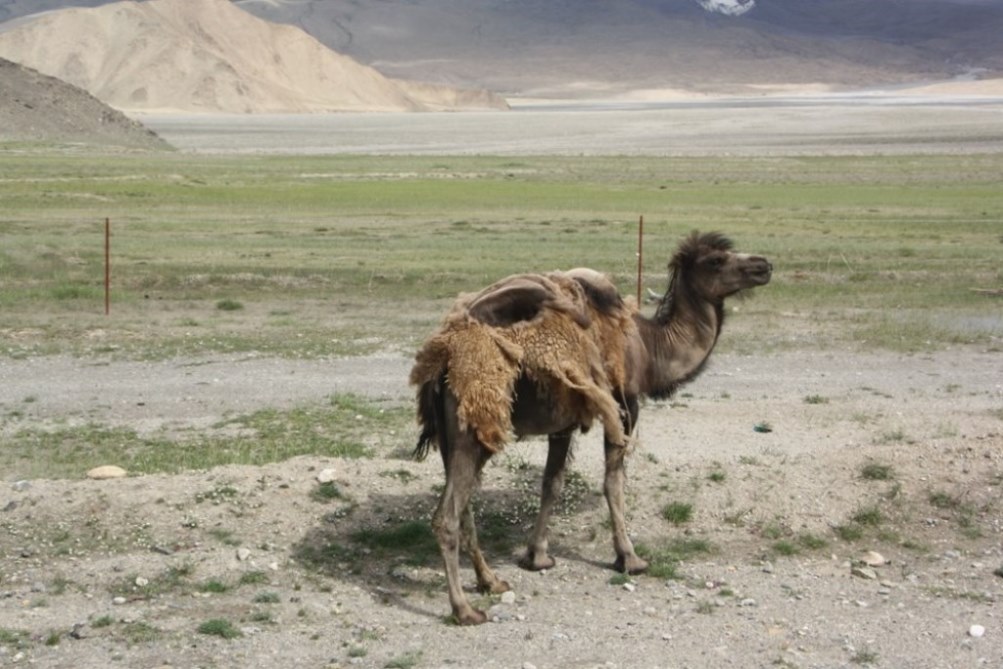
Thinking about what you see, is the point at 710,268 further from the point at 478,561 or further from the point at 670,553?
the point at 478,561

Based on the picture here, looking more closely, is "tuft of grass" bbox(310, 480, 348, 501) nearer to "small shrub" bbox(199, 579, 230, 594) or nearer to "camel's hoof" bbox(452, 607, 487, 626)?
"small shrub" bbox(199, 579, 230, 594)

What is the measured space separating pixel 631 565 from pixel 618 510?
363 millimetres

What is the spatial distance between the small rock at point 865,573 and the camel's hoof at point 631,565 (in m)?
1.40

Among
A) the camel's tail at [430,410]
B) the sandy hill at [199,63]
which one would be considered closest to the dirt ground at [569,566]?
the camel's tail at [430,410]

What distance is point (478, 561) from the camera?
970cm

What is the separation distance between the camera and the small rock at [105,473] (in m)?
11.5

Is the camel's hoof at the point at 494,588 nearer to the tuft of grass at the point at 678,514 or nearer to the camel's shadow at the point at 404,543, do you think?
the camel's shadow at the point at 404,543

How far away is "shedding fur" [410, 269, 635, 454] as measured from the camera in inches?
371

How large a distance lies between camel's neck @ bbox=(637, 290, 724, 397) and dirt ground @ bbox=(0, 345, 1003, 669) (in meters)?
0.98

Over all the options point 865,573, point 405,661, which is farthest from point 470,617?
point 865,573

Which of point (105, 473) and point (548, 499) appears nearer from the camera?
point (548, 499)

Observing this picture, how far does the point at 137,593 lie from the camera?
9.49 metres

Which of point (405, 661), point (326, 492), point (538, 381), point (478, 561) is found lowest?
point (405, 661)

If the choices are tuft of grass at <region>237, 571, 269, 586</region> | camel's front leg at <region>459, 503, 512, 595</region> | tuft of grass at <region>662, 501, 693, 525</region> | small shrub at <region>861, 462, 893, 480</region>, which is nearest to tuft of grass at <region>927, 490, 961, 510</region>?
small shrub at <region>861, 462, 893, 480</region>
